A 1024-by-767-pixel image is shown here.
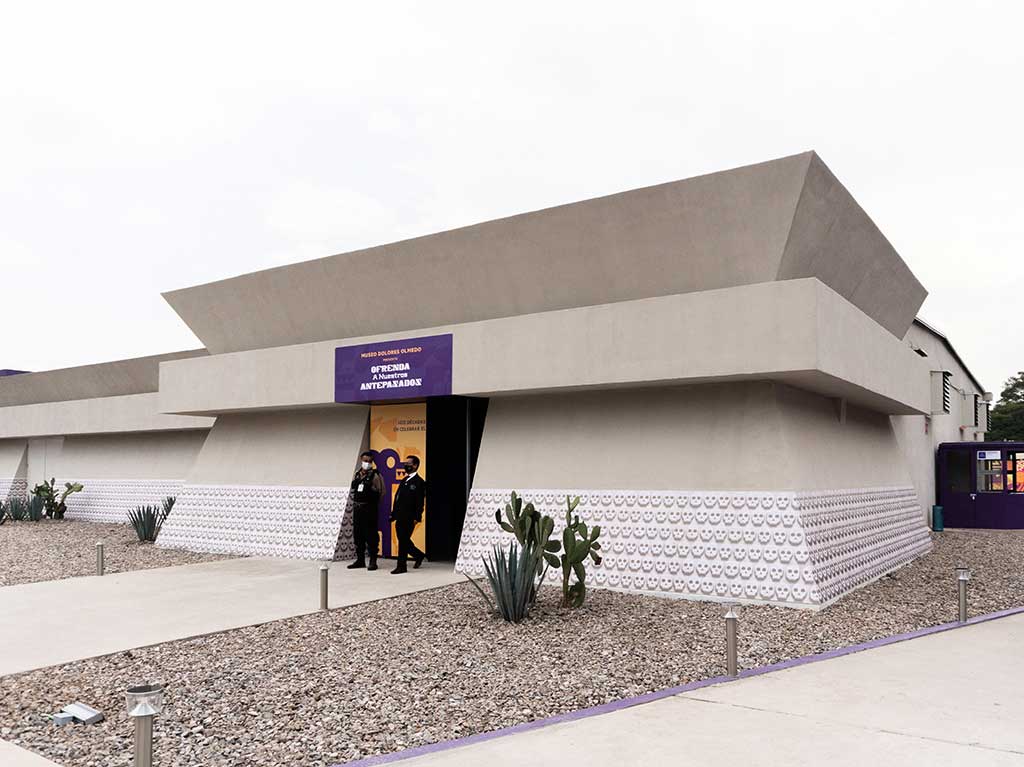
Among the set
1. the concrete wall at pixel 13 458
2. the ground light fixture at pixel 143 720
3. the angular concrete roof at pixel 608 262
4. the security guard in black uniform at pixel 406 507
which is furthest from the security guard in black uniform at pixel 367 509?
the concrete wall at pixel 13 458

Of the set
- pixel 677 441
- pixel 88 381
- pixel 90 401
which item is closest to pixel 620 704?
pixel 677 441

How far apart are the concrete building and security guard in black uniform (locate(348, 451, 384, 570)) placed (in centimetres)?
118

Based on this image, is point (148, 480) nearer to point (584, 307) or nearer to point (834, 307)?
point (584, 307)

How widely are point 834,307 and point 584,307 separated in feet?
11.0

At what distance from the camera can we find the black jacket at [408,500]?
12.5m

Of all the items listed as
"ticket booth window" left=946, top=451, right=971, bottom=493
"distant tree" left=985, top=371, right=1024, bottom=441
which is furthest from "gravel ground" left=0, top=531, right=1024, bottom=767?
"distant tree" left=985, top=371, right=1024, bottom=441

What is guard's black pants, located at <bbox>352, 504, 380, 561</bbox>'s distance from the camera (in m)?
13.1

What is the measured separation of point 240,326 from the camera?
16.9m

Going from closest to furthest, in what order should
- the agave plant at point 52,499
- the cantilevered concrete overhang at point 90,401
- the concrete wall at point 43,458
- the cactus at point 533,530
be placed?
the cactus at point 533,530 < the cantilevered concrete overhang at point 90,401 < the agave plant at point 52,499 < the concrete wall at point 43,458

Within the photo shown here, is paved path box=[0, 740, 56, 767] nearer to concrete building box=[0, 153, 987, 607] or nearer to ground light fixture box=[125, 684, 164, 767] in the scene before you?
ground light fixture box=[125, 684, 164, 767]

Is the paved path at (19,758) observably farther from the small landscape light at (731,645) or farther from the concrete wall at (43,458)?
the concrete wall at (43,458)

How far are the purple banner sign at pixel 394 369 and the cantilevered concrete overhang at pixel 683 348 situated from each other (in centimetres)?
19

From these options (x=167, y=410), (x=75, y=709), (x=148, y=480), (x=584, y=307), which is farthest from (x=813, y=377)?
(x=148, y=480)

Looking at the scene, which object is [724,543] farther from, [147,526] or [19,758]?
[147,526]
